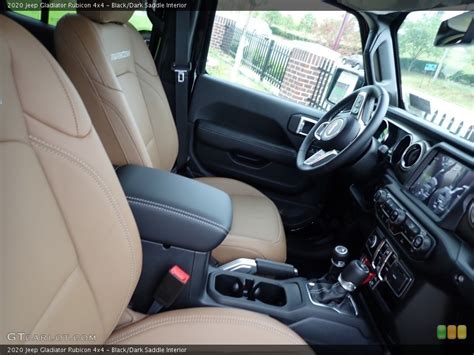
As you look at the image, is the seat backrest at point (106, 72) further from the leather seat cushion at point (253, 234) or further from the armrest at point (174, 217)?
the leather seat cushion at point (253, 234)

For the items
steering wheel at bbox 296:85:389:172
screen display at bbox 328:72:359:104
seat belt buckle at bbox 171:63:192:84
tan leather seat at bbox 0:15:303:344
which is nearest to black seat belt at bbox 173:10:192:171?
seat belt buckle at bbox 171:63:192:84

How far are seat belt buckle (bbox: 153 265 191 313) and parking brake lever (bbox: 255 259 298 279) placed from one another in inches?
13.3

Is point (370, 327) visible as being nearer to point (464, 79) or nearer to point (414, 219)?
point (414, 219)

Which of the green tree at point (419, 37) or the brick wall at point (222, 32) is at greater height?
the green tree at point (419, 37)

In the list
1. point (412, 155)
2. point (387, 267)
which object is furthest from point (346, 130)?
point (387, 267)

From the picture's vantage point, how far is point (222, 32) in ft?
6.11

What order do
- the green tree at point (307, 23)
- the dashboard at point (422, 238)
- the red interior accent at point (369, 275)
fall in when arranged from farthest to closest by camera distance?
the green tree at point (307, 23) → the red interior accent at point (369, 275) → the dashboard at point (422, 238)

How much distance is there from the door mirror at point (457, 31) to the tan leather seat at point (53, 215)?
1.02 meters

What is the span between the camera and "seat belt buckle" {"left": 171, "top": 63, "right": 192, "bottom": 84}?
172 cm

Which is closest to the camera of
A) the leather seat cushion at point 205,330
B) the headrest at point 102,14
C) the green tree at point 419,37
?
the leather seat cushion at point 205,330

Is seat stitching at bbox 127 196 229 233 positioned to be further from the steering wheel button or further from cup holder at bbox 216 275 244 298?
the steering wheel button

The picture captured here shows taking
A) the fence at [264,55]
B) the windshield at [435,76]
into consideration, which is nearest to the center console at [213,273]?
the windshield at [435,76]

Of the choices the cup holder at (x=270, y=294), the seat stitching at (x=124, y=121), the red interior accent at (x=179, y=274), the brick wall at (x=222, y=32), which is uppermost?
the brick wall at (x=222, y=32)

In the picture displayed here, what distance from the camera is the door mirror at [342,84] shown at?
73.1 inches
